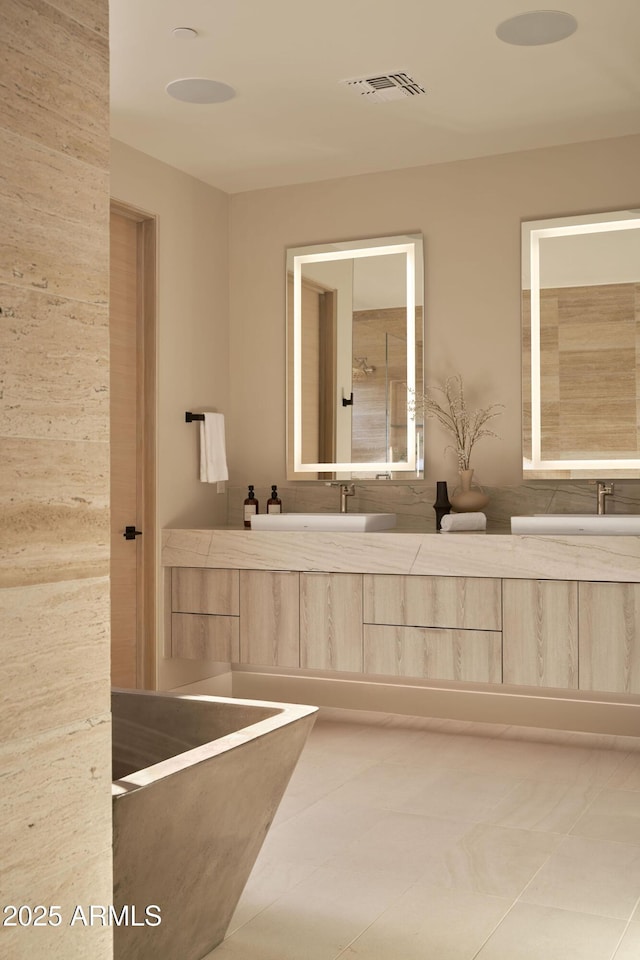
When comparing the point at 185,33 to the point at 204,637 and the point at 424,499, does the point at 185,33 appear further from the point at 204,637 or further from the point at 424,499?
the point at 204,637

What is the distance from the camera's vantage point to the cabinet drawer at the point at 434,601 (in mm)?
4004

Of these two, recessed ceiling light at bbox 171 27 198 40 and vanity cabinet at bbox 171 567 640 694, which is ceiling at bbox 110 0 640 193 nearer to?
recessed ceiling light at bbox 171 27 198 40

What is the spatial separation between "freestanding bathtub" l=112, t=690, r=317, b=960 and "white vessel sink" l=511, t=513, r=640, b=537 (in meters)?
1.99

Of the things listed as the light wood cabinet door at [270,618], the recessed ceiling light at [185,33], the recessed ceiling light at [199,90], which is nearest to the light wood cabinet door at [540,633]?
the light wood cabinet door at [270,618]

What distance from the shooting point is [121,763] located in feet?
8.00

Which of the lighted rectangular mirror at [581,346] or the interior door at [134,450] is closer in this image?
the lighted rectangular mirror at [581,346]

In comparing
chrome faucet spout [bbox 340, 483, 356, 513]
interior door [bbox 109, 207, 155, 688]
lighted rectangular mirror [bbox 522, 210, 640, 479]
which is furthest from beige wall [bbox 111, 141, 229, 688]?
lighted rectangular mirror [bbox 522, 210, 640, 479]

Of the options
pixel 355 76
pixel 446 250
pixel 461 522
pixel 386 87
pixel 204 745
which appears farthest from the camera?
pixel 446 250

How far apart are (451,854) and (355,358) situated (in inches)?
105

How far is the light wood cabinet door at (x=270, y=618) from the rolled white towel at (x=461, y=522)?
707 mm

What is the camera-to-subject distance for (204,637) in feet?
15.1

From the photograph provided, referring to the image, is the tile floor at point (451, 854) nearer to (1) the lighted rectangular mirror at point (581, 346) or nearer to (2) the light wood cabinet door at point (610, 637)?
(2) the light wood cabinet door at point (610, 637)

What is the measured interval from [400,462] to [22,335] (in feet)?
11.4

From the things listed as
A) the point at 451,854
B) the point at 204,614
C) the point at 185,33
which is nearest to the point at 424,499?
the point at 204,614
